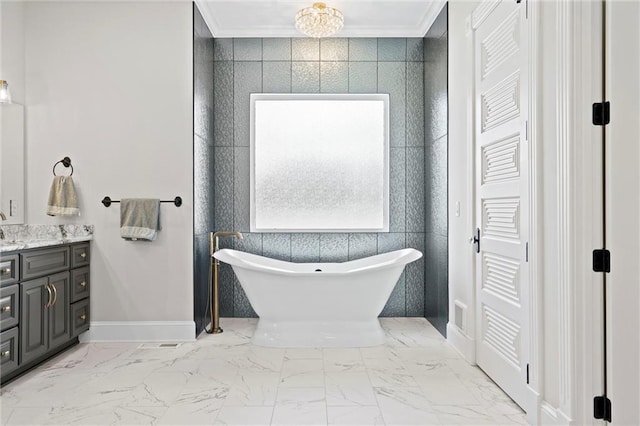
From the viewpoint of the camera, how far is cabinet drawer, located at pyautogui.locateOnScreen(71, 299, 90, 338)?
10.8 ft

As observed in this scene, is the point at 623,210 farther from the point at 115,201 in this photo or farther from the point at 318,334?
the point at 115,201

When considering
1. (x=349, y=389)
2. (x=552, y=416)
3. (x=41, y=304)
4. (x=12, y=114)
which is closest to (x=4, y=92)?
(x=12, y=114)

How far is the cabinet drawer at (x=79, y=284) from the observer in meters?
3.30

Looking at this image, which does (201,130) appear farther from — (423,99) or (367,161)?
(423,99)

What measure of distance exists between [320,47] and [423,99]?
110 centimetres

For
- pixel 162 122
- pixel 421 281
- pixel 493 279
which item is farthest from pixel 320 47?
pixel 493 279

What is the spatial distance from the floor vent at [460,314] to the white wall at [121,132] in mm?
2045

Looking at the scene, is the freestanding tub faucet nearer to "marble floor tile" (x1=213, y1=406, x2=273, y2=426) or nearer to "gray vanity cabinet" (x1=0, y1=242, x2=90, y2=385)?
"gray vanity cabinet" (x1=0, y1=242, x2=90, y2=385)

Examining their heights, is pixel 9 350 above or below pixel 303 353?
above

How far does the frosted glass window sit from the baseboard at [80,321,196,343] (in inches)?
49.2

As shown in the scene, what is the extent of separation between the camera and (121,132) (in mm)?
3582

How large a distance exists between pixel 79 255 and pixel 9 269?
2.60 ft

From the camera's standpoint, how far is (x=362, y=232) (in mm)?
4289

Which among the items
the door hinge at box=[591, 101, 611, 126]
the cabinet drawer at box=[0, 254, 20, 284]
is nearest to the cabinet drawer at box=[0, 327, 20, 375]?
the cabinet drawer at box=[0, 254, 20, 284]
